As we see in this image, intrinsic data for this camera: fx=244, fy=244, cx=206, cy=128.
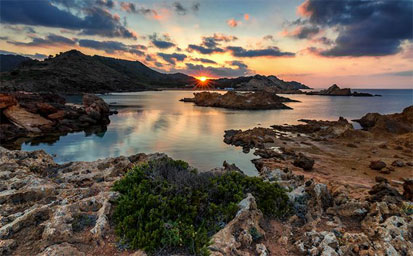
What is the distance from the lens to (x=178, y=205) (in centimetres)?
705

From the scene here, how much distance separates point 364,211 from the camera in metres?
8.80

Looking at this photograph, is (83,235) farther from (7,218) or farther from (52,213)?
(7,218)

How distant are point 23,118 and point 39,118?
2.88 m

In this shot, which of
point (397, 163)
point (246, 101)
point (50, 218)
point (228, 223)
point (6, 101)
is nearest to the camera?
point (50, 218)

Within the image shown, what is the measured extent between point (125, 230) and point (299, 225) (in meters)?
5.45

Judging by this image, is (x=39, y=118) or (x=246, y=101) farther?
(x=246, y=101)

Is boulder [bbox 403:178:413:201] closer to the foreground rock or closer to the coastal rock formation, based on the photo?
the foreground rock

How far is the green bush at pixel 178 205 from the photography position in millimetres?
6059

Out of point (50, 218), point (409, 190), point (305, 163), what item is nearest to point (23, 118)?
point (50, 218)

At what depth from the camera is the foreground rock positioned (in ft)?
125

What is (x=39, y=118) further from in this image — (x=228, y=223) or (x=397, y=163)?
(x=397, y=163)

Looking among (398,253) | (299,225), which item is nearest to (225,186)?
(299,225)

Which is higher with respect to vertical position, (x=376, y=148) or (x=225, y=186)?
(x=225, y=186)

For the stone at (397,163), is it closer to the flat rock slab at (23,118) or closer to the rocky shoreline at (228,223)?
the rocky shoreline at (228,223)
